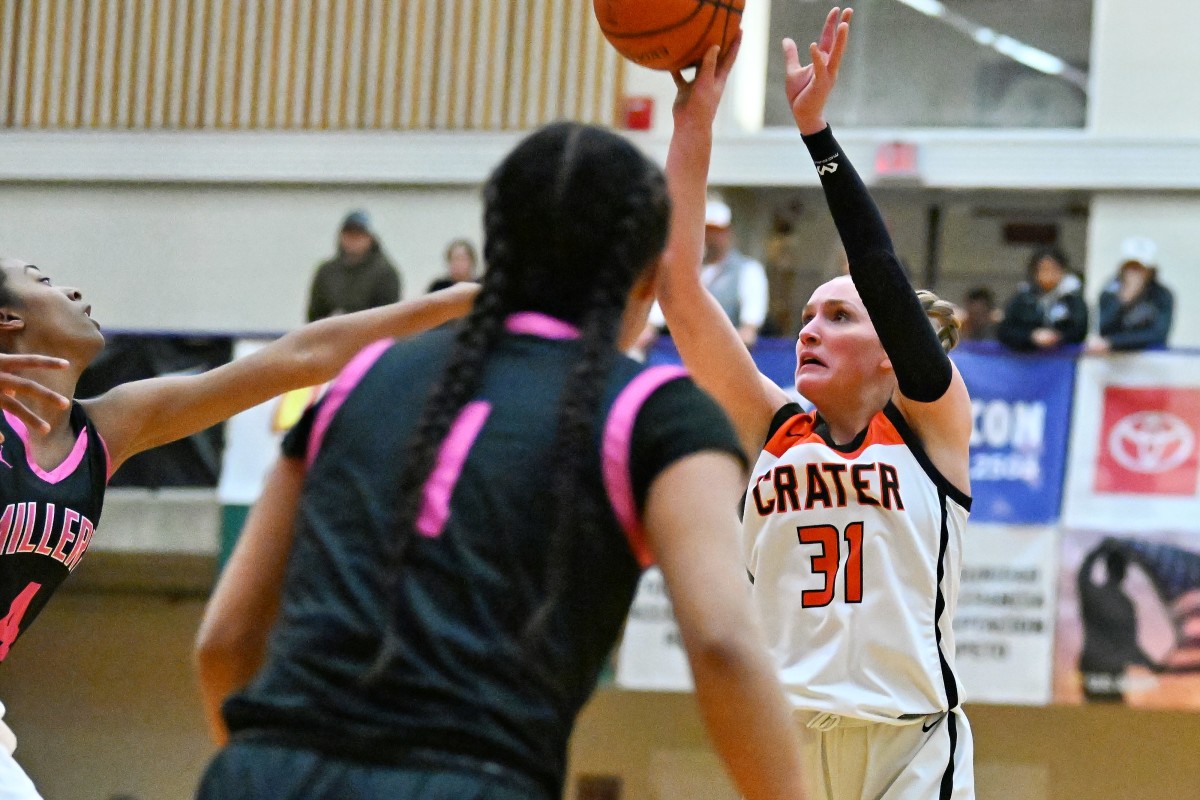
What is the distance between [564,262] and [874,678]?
195cm

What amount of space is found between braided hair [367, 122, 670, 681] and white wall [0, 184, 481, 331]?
33.7ft

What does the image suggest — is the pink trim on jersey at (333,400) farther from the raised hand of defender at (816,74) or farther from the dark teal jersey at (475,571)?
the raised hand of defender at (816,74)

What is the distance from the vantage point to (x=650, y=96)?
1205cm

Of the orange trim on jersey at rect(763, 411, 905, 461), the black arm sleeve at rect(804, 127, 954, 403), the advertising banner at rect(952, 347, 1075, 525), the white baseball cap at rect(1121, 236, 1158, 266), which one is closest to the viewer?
the black arm sleeve at rect(804, 127, 954, 403)

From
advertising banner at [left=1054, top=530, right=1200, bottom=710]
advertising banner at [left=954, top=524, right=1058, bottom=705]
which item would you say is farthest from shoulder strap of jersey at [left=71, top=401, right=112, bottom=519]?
advertising banner at [left=1054, top=530, right=1200, bottom=710]

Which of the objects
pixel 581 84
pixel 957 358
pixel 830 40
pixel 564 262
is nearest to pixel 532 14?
pixel 581 84

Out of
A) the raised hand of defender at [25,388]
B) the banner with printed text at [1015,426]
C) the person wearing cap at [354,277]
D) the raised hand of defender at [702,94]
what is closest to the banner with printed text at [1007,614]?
the banner with printed text at [1015,426]

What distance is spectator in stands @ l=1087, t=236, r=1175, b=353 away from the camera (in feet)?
28.8

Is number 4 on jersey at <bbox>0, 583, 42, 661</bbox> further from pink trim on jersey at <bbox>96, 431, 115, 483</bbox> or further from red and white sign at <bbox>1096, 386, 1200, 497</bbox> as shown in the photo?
red and white sign at <bbox>1096, 386, 1200, 497</bbox>

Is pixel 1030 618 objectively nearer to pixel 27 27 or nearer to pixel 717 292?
pixel 717 292

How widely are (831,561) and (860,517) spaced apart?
122mm

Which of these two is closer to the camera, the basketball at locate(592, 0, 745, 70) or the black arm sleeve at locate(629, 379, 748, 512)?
the black arm sleeve at locate(629, 379, 748, 512)

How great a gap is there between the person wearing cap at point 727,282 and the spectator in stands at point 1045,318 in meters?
1.40

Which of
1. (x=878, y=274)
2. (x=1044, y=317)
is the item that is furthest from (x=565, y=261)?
(x=1044, y=317)
